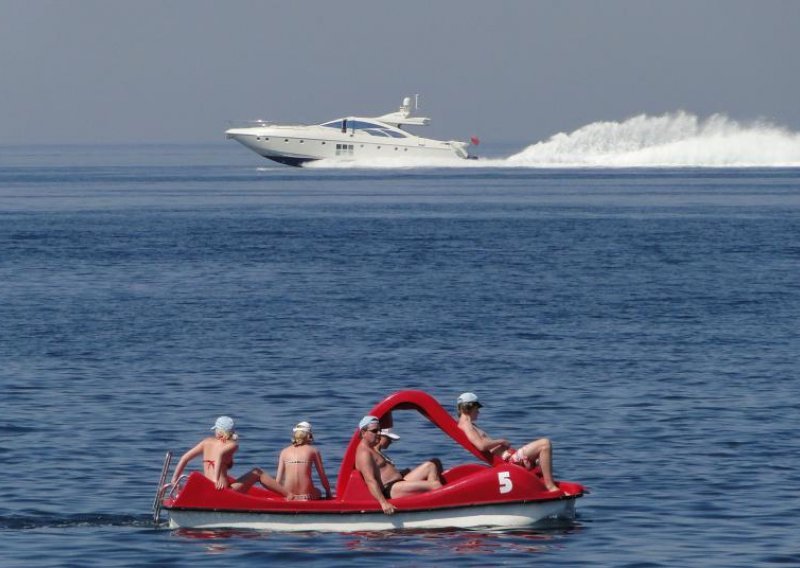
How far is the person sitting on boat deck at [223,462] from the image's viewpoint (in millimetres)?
17500

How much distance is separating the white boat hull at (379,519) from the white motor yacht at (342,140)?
11735 centimetres

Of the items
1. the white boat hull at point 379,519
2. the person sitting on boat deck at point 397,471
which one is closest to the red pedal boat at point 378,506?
the white boat hull at point 379,519

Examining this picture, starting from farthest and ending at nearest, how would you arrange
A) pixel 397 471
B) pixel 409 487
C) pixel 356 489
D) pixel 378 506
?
1. pixel 397 471
2. pixel 409 487
3. pixel 356 489
4. pixel 378 506

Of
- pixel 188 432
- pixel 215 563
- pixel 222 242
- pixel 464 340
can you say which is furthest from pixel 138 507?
pixel 222 242

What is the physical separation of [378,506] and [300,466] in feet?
3.23

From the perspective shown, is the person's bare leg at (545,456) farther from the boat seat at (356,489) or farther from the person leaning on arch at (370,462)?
the boat seat at (356,489)

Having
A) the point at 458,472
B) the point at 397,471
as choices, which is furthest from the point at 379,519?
the point at 458,472

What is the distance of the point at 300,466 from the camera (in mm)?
17625

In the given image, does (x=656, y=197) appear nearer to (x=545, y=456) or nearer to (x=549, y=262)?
(x=549, y=262)

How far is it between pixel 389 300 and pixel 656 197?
195 feet

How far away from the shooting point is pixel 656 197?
99438 mm

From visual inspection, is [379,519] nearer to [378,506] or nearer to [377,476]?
[378,506]

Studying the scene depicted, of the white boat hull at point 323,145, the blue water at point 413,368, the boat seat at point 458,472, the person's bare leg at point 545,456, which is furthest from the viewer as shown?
the white boat hull at point 323,145

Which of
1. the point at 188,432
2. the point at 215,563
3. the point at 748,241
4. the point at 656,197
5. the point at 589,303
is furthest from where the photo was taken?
the point at 656,197
